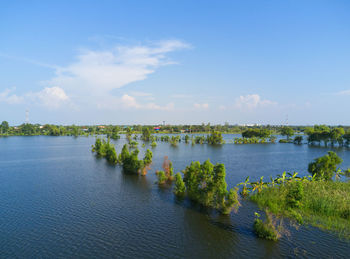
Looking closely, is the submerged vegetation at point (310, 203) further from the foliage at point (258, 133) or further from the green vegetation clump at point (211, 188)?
the foliage at point (258, 133)

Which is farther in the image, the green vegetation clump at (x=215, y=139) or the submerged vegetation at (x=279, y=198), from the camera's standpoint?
the green vegetation clump at (x=215, y=139)

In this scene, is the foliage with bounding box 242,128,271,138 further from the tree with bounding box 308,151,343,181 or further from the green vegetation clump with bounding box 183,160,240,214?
the green vegetation clump with bounding box 183,160,240,214

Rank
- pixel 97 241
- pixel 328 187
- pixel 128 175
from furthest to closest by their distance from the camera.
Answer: pixel 128 175 → pixel 328 187 → pixel 97 241

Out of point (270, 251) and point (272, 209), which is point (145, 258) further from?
point (272, 209)

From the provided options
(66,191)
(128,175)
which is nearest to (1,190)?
(66,191)

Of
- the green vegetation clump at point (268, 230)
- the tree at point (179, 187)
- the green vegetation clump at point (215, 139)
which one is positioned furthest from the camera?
the green vegetation clump at point (215, 139)

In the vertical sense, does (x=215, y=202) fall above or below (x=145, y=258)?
above

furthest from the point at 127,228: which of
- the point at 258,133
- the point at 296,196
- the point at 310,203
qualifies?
the point at 258,133

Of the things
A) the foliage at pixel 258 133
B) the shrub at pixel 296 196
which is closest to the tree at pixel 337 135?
the foliage at pixel 258 133

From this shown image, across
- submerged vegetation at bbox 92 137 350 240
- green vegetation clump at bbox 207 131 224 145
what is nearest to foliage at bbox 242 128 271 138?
green vegetation clump at bbox 207 131 224 145
